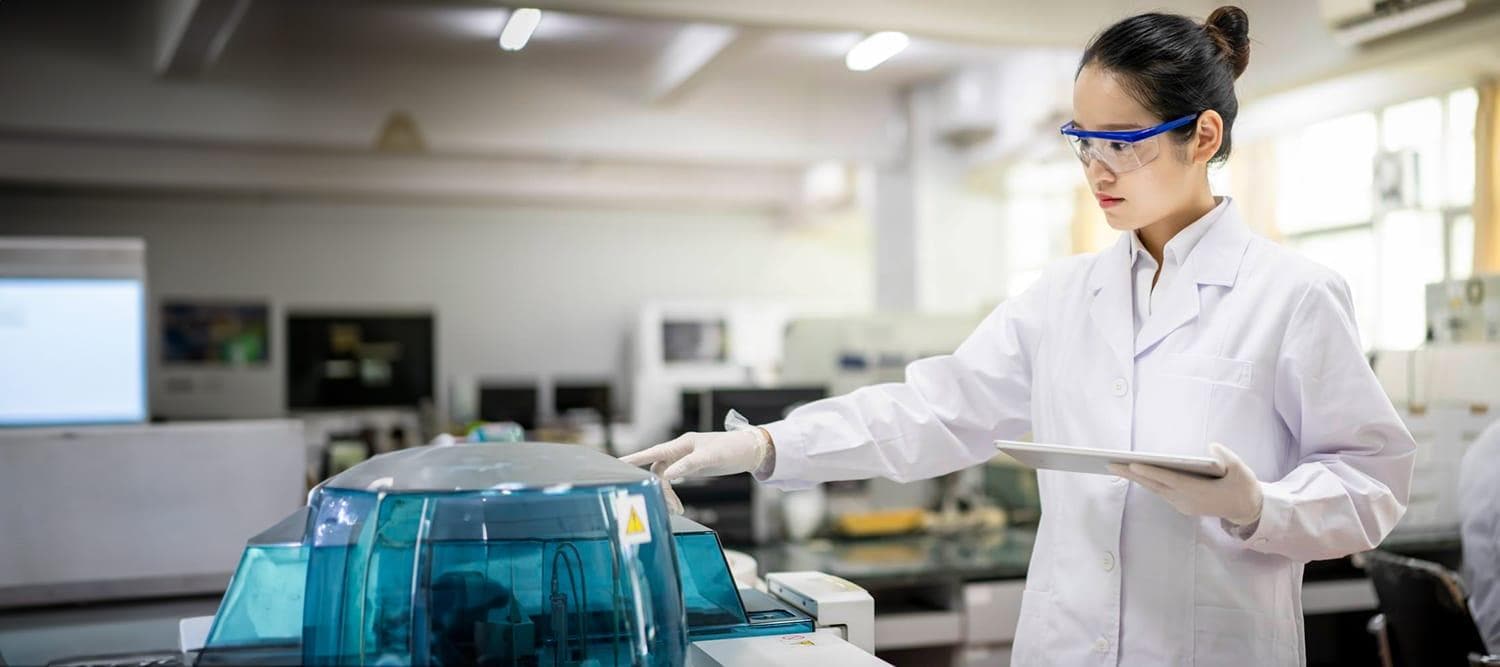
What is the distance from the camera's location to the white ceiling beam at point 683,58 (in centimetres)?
514

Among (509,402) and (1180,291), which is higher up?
(1180,291)

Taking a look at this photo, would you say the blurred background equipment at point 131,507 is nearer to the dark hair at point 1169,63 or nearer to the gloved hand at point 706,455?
the gloved hand at point 706,455

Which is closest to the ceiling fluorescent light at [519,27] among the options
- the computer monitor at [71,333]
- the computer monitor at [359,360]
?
the computer monitor at [71,333]

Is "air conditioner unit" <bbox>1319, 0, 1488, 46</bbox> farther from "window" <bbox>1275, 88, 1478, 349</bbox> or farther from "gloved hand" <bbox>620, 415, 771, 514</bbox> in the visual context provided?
"gloved hand" <bbox>620, 415, 771, 514</bbox>

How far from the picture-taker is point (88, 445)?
8.32 feet

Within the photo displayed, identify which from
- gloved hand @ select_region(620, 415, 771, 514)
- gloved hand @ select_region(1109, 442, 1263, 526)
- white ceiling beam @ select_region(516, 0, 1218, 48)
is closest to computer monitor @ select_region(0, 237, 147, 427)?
white ceiling beam @ select_region(516, 0, 1218, 48)

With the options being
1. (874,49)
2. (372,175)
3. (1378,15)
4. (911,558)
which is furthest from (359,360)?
(1378,15)

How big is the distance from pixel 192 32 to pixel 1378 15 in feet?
14.8

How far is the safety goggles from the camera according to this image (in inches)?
57.2

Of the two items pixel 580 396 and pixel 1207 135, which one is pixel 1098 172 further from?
pixel 580 396

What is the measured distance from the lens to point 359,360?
8.88m

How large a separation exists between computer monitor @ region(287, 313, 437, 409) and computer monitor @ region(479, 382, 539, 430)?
49cm

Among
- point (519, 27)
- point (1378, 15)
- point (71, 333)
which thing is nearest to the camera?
point (71, 333)

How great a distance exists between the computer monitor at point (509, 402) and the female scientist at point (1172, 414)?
7.53 m
